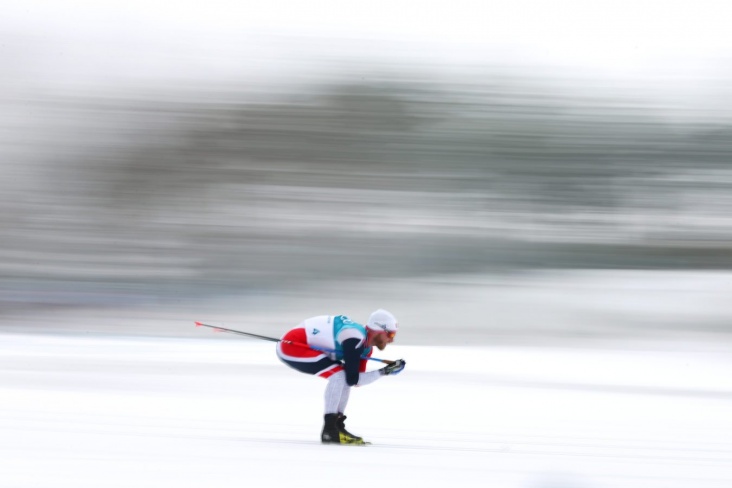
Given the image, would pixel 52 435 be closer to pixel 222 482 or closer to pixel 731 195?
pixel 222 482

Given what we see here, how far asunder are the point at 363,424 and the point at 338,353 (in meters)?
0.95

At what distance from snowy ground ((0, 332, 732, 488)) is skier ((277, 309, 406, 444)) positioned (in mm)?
176

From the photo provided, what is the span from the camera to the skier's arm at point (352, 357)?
167 inches

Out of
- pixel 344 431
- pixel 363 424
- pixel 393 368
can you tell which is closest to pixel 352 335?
pixel 393 368

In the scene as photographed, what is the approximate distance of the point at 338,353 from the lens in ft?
14.3

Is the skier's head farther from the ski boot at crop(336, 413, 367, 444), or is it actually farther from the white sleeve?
the ski boot at crop(336, 413, 367, 444)

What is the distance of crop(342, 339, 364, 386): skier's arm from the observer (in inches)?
167

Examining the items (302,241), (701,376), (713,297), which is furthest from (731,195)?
(701,376)

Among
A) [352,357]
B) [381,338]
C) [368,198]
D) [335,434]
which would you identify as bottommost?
[335,434]

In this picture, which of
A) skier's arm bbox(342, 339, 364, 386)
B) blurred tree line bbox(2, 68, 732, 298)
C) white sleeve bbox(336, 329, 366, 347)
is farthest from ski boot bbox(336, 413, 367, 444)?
blurred tree line bbox(2, 68, 732, 298)

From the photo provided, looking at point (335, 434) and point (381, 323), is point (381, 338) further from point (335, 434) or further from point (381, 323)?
point (335, 434)

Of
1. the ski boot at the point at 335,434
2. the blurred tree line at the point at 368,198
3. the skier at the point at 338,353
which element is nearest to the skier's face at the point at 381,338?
the skier at the point at 338,353

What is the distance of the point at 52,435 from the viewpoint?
4.45 m

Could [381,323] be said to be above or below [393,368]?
above
